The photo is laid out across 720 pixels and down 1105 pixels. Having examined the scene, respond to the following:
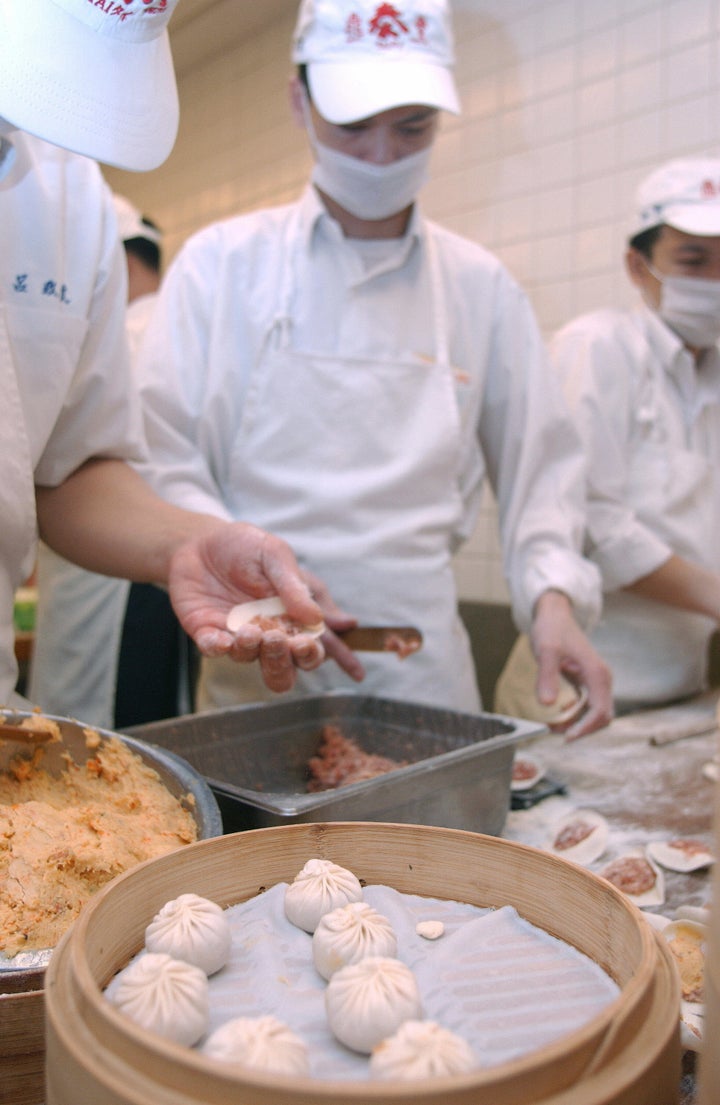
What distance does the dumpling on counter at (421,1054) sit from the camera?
1.42 feet

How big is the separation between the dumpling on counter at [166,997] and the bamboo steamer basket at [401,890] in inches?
1.0

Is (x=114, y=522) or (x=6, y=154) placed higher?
(x=6, y=154)

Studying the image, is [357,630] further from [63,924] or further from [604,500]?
[604,500]

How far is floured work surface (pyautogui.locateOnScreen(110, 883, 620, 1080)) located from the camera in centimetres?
50

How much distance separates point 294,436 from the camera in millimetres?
1815

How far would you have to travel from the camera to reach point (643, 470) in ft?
8.00

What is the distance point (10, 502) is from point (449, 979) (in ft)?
2.88

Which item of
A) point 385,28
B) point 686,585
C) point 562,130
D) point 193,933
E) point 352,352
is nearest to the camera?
point 193,933

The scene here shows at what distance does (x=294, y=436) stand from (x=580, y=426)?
932mm

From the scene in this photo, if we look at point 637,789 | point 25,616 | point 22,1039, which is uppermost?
point 22,1039

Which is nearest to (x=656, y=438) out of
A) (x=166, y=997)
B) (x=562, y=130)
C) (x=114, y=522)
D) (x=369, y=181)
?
(x=369, y=181)

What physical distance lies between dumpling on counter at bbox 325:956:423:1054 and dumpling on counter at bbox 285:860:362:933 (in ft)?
0.21

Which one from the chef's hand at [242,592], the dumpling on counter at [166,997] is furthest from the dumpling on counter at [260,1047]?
the chef's hand at [242,592]

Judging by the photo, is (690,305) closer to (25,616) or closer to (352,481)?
(352,481)
